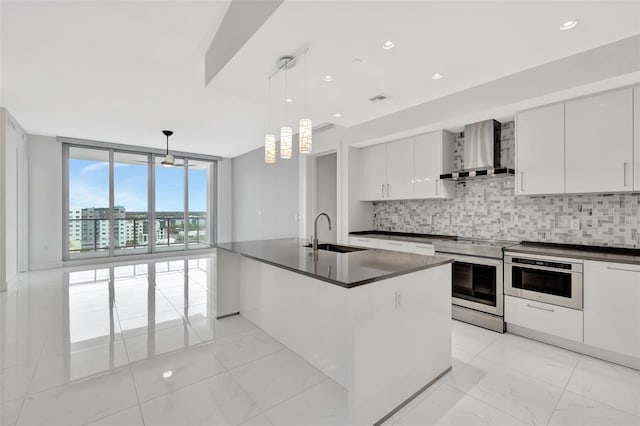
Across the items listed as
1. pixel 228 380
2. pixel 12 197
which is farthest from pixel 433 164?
pixel 12 197

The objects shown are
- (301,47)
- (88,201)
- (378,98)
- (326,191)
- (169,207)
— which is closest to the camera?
(301,47)

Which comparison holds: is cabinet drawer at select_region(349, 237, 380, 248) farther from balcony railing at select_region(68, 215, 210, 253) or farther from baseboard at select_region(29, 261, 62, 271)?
baseboard at select_region(29, 261, 62, 271)

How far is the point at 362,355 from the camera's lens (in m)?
1.65

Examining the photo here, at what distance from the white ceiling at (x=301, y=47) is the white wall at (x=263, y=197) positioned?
2.18m

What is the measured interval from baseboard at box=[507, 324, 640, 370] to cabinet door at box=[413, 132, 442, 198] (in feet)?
5.78

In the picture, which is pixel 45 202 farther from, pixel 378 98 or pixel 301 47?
pixel 378 98

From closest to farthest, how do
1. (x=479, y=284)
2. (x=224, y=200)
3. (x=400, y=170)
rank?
(x=479, y=284) < (x=400, y=170) < (x=224, y=200)

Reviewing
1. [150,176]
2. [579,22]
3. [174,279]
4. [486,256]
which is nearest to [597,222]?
[486,256]

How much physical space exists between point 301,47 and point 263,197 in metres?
5.13

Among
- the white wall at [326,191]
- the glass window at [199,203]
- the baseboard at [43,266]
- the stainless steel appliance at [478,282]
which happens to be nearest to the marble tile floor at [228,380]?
the stainless steel appliance at [478,282]

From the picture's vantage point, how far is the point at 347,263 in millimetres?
2074

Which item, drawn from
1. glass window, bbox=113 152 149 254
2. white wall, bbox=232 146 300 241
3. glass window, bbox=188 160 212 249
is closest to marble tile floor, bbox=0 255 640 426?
white wall, bbox=232 146 300 241

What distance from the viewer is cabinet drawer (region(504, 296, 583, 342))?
256 centimetres

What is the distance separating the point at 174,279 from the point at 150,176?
3.63m
